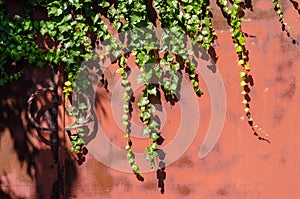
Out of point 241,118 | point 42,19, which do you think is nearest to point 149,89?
point 241,118

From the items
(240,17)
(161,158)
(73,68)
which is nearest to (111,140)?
(161,158)

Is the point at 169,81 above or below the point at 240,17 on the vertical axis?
below

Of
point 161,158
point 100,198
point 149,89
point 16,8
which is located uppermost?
point 16,8

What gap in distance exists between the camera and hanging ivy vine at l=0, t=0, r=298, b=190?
336cm

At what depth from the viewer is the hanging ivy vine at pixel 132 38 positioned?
3.36 metres

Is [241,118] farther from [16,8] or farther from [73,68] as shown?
[16,8]

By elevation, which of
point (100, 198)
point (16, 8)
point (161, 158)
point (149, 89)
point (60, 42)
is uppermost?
point (16, 8)

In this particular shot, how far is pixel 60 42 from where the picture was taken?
3.40 m

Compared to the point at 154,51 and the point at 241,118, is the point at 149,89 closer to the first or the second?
the point at 154,51

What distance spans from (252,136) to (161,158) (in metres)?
0.78

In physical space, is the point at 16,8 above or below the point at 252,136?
above

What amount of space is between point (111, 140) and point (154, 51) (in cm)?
82

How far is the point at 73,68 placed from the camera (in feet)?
11.3

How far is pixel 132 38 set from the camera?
3.40 m
